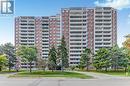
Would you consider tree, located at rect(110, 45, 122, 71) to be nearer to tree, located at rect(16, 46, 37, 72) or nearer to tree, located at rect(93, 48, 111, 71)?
tree, located at rect(93, 48, 111, 71)

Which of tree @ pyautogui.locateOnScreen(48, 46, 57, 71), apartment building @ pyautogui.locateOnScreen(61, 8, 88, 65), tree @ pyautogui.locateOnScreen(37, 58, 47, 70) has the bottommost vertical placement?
tree @ pyautogui.locateOnScreen(37, 58, 47, 70)

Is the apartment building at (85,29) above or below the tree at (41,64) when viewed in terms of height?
above

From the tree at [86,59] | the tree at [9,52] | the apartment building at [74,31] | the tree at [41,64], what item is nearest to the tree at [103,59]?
the tree at [86,59]

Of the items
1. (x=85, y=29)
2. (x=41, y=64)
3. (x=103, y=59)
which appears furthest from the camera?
(x=85, y=29)

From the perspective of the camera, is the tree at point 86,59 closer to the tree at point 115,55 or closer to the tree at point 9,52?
the tree at point 115,55

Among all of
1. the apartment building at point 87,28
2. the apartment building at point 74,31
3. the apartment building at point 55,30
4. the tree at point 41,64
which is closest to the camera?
the tree at point 41,64

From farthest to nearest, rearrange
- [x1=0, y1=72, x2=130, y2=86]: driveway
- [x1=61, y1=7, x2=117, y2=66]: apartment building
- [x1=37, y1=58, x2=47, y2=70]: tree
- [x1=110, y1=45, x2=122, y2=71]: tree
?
[x1=61, y1=7, x2=117, y2=66]: apartment building
[x1=37, y1=58, x2=47, y2=70]: tree
[x1=110, y1=45, x2=122, y2=71]: tree
[x1=0, y1=72, x2=130, y2=86]: driveway

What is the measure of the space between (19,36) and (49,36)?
25.7ft

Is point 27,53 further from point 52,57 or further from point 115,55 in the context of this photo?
point 115,55

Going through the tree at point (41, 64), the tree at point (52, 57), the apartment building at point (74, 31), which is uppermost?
the apartment building at point (74, 31)

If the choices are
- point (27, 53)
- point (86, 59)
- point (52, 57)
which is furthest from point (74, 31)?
point (27, 53)

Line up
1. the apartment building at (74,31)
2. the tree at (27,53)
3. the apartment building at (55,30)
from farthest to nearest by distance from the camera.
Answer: the apartment building at (55,30)
the apartment building at (74,31)
the tree at (27,53)

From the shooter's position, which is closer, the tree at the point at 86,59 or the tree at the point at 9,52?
the tree at the point at 9,52

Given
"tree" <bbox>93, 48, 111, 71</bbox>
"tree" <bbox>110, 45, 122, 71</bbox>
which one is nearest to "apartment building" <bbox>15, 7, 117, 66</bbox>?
"tree" <bbox>110, 45, 122, 71</bbox>
